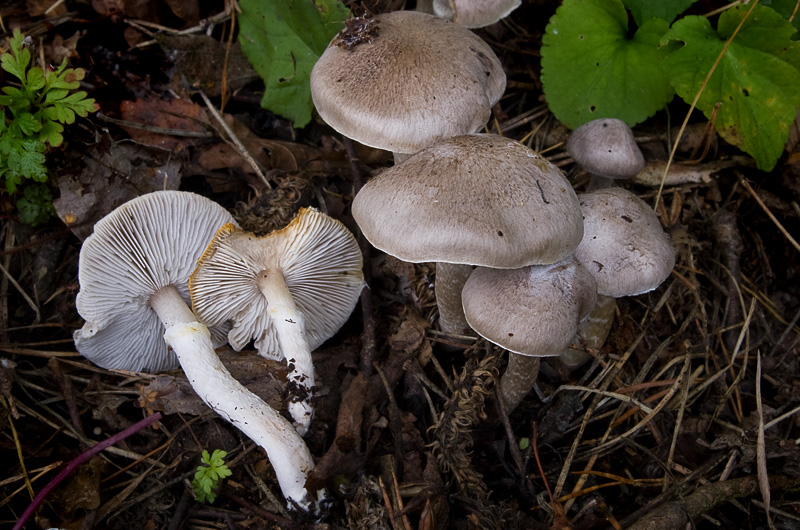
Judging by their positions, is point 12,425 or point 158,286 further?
point 158,286

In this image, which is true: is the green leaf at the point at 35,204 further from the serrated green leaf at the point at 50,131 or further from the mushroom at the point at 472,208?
the mushroom at the point at 472,208

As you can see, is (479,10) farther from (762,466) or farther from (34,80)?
(762,466)

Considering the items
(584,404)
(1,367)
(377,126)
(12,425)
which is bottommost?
(584,404)

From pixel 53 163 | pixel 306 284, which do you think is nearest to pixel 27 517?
pixel 306 284

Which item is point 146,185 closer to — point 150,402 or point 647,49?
point 150,402

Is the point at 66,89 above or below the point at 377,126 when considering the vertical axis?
above

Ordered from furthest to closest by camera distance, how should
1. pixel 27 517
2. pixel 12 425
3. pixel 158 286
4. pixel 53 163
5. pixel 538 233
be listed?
pixel 53 163 → pixel 158 286 → pixel 12 425 → pixel 27 517 → pixel 538 233

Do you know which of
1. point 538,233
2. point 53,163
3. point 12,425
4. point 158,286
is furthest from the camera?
point 53,163
